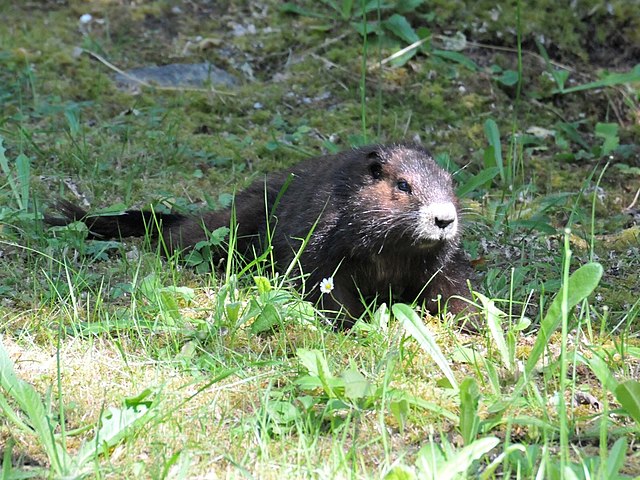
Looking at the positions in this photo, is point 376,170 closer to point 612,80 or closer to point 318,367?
point 318,367

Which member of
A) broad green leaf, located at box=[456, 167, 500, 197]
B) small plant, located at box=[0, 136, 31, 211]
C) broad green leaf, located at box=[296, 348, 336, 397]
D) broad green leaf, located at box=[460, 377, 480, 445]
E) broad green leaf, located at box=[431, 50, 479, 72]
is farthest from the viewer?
broad green leaf, located at box=[431, 50, 479, 72]

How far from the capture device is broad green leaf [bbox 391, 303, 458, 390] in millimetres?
3617

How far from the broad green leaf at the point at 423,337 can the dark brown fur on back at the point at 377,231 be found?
0.58 m

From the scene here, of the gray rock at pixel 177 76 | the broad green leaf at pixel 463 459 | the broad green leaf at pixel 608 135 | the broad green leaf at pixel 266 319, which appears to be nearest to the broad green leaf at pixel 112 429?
the broad green leaf at pixel 266 319

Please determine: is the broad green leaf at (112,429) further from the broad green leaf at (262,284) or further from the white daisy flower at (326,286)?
the white daisy flower at (326,286)

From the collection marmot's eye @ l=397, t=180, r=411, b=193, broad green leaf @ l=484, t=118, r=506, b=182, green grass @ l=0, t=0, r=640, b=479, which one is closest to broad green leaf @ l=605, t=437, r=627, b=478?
green grass @ l=0, t=0, r=640, b=479

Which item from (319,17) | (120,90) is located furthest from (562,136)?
(120,90)

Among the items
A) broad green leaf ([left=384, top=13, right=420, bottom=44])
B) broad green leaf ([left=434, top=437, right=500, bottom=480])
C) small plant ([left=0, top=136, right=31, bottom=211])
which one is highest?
broad green leaf ([left=384, top=13, right=420, bottom=44])

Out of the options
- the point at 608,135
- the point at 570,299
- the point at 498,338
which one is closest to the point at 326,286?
the point at 498,338

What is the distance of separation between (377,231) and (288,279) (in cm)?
48

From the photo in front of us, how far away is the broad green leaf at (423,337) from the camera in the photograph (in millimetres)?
3617

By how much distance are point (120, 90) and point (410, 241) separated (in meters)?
3.32

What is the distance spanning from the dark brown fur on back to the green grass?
25 centimetres

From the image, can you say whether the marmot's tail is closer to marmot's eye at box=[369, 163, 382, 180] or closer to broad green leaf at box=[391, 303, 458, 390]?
marmot's eye at box=[369, 163, 382, 180]
